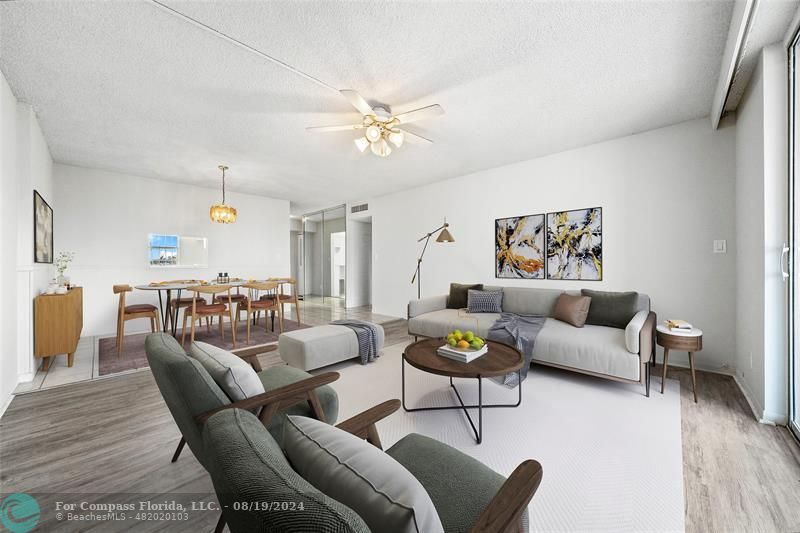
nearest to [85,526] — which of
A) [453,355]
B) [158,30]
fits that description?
[453,355]

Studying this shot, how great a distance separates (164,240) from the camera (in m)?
5.54

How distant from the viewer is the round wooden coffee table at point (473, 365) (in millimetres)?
2078

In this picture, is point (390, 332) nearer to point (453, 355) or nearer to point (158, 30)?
point (453, 355)

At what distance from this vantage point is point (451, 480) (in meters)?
1.06

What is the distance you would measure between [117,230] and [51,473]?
466 cm

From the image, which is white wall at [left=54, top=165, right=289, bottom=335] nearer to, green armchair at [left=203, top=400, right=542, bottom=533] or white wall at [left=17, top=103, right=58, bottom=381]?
white wall at [left=17, top=103, right=58, bottom=381]

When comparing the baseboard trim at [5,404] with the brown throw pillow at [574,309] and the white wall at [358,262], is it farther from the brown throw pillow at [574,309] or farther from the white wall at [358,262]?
the white wall at [358,262]

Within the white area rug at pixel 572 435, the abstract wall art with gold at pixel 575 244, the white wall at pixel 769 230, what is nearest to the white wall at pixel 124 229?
the white area rug at pixel 572 435

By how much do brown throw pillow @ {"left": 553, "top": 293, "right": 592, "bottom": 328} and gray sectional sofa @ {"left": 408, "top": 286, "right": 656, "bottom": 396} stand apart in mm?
66

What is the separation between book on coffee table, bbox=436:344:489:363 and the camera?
2.34 m

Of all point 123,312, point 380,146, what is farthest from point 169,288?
point 380,146

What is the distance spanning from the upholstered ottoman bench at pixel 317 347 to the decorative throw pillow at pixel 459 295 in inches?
68.6

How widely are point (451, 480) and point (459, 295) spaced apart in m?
3.61

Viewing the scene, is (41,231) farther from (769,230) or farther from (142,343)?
(769,230)
